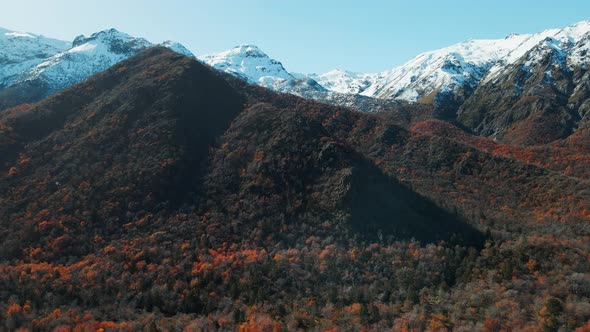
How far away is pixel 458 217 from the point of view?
10206 cm

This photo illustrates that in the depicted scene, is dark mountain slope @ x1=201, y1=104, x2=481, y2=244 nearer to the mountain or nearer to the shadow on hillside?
the shadow on hillside

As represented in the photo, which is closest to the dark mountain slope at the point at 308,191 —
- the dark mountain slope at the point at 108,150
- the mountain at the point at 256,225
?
the mountain at the point at 256,225

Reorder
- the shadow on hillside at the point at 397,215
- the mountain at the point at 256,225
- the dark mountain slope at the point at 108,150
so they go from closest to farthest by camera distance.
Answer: the mountain at the point at 256,225 → the shadow on hillside at the point at 397,215 → the dark mountain slope at the point at 108,150

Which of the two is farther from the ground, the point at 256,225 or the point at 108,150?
the point at 108,150

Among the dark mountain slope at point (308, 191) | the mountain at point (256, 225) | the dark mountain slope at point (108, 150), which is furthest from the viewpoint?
the dark mountain slope at point (108, 150)

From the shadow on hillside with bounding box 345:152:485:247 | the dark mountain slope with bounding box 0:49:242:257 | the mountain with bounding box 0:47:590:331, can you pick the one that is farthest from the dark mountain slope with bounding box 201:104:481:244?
the dark mountain slope with bounding box 0:49:242:257

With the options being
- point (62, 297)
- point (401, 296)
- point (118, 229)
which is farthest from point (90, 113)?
point (401, 296)

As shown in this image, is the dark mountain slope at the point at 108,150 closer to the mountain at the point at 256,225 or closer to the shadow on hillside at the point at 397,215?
the mountain at the point at 256,225

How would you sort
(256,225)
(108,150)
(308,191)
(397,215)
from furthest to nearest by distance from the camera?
(108,150) → (308,191) → (256,225) → (397,215)

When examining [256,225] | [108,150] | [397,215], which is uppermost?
[397,215]

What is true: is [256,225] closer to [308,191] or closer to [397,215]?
[308,191]

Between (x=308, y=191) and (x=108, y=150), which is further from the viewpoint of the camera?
(x=108, y=150)

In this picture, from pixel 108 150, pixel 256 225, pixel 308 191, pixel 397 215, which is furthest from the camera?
pixel 108 150

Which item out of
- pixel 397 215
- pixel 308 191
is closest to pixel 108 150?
pixel 308 191
